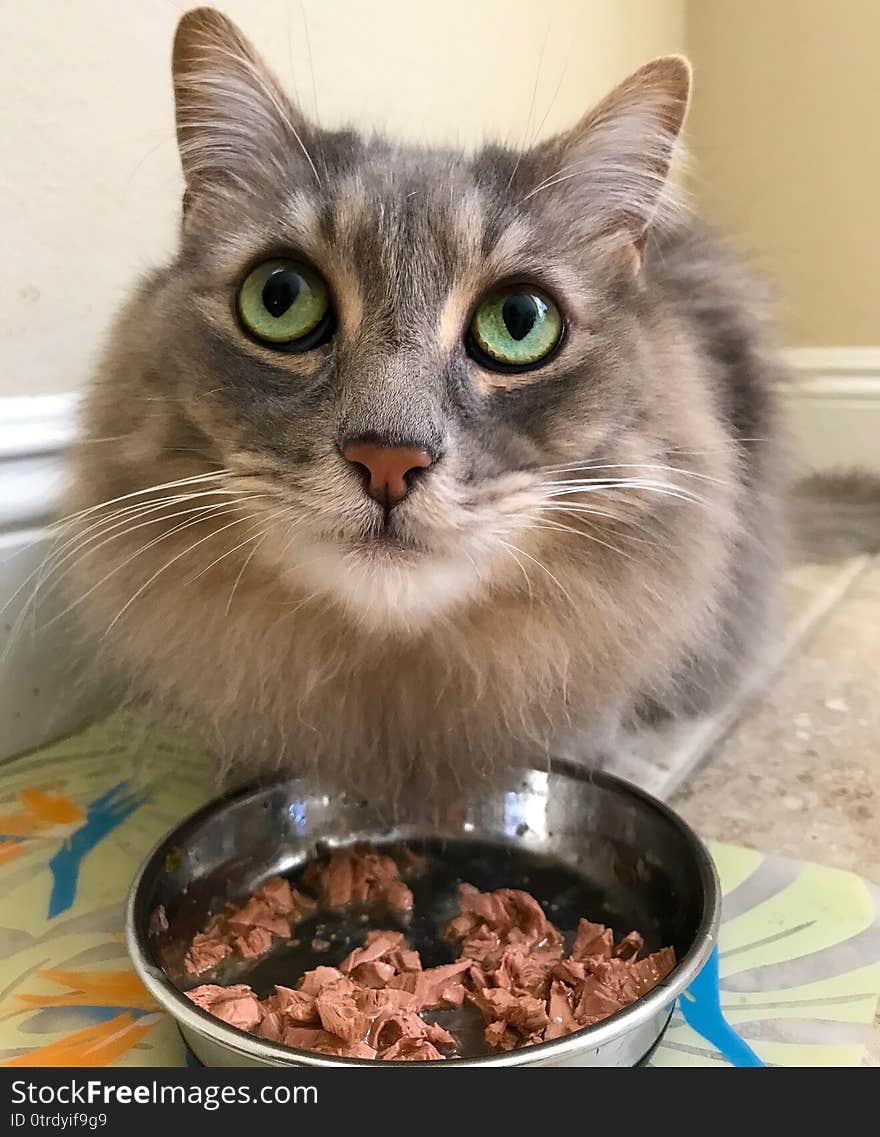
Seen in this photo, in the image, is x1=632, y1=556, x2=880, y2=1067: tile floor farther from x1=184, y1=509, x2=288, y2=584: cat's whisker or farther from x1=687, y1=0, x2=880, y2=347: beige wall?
x1=687, y1=0, x2=880, y2=347: beige wall

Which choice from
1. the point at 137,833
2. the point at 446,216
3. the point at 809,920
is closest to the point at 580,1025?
the point at 809,920

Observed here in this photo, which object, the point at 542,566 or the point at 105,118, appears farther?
the point at 105,118

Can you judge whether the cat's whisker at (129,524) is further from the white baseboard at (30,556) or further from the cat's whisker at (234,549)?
the white baseboard at (30,556)

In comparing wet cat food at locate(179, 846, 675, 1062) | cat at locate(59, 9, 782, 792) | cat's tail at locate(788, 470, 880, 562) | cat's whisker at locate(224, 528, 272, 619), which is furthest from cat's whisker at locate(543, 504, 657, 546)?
cat's tail at locate(788, 470, 880, 562)

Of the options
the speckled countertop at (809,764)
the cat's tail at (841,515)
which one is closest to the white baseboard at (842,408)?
the cat's tail at (841,515)

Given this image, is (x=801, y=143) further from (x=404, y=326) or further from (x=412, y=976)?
(x=412, y=976)

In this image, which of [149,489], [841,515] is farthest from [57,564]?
[841,515]

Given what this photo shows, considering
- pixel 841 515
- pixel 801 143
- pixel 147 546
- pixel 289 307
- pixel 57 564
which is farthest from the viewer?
pixel 801 143
